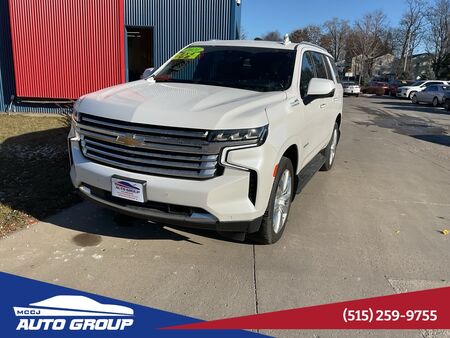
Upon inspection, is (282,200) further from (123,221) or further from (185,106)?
(123,221)

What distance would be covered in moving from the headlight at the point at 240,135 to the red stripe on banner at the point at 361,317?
1.37 metres

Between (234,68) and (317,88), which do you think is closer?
(317,88)

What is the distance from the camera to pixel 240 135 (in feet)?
10.8

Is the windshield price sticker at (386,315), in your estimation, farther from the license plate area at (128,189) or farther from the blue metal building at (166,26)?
the blue metal building at (166,26)

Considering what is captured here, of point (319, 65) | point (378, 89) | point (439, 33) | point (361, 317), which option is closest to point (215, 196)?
point (361, 317)

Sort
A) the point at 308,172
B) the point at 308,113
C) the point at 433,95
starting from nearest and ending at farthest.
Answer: the point at 308,113, the point at 308,172, the point at 433,95

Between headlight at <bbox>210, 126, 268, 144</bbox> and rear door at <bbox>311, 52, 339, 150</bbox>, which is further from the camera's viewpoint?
rear door at <bbox>311, 52, 339, 150</bbox>

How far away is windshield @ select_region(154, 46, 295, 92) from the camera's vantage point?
14.9 feet

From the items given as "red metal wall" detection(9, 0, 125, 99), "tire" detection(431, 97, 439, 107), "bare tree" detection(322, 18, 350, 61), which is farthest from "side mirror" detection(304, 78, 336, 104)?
"bare tree" detection(322, 18, 350, 61)

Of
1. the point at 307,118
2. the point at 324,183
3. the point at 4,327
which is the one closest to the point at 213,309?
the point at 4,327

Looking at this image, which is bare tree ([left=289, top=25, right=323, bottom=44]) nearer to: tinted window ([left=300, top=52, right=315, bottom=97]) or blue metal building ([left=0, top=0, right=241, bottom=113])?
blue metal building ([left=0, top=0, right=241, bottom=113])

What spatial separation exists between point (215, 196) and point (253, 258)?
97 cm

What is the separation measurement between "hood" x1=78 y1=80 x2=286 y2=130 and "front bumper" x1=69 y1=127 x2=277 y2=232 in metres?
0.28

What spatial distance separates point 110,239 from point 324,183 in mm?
3713
